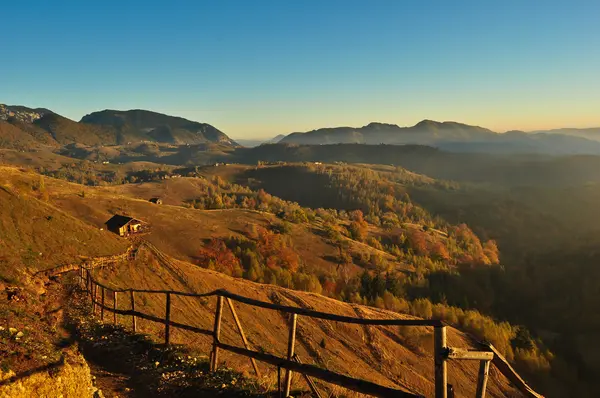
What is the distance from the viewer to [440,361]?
6.84m

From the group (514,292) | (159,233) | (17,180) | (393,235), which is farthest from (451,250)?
(17,180)

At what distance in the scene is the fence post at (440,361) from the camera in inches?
268

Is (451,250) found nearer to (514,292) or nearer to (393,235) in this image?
(393,235)

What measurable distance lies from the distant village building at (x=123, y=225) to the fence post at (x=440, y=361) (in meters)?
73.8

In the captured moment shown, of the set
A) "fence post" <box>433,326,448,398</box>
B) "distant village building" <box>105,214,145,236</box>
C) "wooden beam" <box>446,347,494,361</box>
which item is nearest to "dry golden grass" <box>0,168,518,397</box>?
"fence post" <box>433,326,448,398</box>

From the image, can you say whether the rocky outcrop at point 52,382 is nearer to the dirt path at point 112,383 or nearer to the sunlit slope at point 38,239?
the dirt path at point 112,383

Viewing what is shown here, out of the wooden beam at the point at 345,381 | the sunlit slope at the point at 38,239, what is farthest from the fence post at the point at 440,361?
the sunlit slope at the point at 38,239

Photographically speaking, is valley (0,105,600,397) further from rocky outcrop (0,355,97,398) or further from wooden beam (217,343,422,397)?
wooden beam (217,343,422,397)

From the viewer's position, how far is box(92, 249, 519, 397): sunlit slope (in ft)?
94.7

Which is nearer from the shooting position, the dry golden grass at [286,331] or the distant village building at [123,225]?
the dry golden grass at [286,331]

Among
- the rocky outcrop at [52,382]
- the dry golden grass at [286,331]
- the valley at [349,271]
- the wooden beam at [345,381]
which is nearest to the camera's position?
the rocky outcrop at [52,382]

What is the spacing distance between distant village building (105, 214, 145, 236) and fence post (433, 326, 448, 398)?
73.8 metres

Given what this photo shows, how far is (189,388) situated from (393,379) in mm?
32700

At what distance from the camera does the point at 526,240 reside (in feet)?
576
